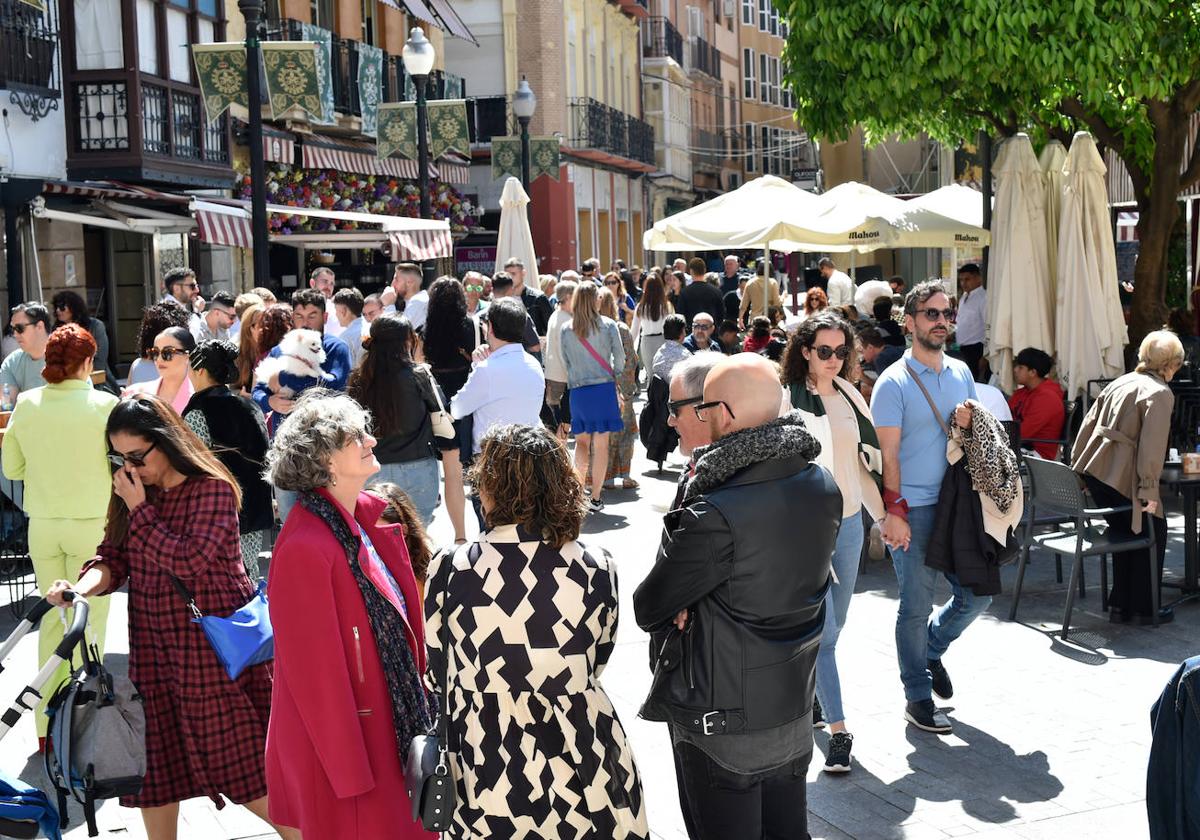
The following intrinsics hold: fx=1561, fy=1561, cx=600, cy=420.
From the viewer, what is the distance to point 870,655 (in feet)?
26.6

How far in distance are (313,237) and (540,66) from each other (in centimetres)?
1929

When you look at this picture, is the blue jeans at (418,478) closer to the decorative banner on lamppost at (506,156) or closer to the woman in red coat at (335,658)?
the woman in red coat at (335,658)

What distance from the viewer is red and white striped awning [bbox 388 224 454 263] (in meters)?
20.8

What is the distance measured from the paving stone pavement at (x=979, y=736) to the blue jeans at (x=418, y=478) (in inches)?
52.4

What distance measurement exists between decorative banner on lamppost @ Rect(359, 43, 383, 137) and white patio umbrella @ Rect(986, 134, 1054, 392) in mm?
15900

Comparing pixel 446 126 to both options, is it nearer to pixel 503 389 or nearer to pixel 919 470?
pixel 503 389

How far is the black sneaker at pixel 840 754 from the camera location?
247 inches

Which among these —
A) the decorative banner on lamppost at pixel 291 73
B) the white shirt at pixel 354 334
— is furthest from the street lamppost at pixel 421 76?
the white shirt at pixel 354 334

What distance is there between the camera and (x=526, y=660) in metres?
4.04

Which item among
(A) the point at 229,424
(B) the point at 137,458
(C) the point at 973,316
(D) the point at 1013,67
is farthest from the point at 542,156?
(B) the point at 137,458

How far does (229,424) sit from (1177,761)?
5042mm

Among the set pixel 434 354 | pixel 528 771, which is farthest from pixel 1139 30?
pixel 528 771

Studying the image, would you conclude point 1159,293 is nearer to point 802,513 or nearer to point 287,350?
point 287,350

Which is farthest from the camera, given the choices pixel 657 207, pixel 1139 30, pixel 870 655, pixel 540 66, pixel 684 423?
pixel 657 207
